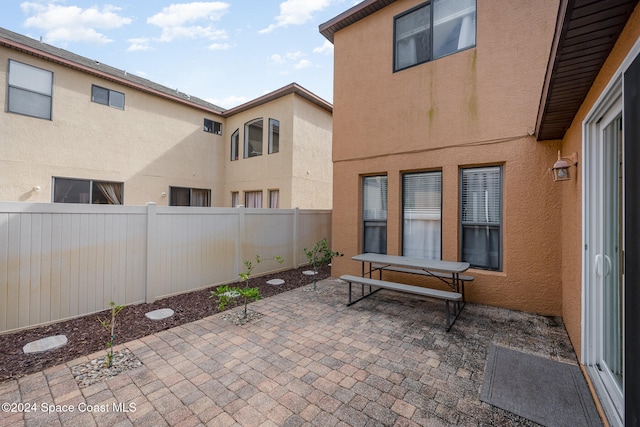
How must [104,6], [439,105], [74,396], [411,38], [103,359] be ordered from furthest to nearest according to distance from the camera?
1. [104,6]
2. [411,38]
3. [439,105]
4. [103,359]
5. [74,396]

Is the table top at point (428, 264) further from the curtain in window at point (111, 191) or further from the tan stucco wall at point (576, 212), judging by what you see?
the curtain in window at point (111, 191)

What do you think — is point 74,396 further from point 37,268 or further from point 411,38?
point 411,38

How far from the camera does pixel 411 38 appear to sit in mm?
5699

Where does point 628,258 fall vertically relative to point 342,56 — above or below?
below

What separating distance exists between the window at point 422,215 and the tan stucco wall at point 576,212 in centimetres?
187

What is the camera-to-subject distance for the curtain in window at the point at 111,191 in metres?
9.34

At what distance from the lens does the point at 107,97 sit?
9359mm

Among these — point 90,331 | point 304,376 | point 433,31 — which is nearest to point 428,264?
point 304,376

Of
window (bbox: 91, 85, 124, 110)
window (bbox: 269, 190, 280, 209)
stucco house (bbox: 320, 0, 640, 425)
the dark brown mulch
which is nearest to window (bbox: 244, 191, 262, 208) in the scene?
window (bbox: 269, 190, 280, 209)

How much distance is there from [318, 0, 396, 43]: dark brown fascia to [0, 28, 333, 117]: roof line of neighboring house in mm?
2904

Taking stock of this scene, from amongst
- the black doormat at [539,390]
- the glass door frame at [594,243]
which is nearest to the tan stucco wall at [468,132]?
the glass door frame at [594,243]

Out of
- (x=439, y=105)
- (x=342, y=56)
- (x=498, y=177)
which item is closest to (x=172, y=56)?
(x=342, y=56)

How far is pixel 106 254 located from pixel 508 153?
22.9 ft

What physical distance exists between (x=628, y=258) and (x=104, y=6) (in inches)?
441
